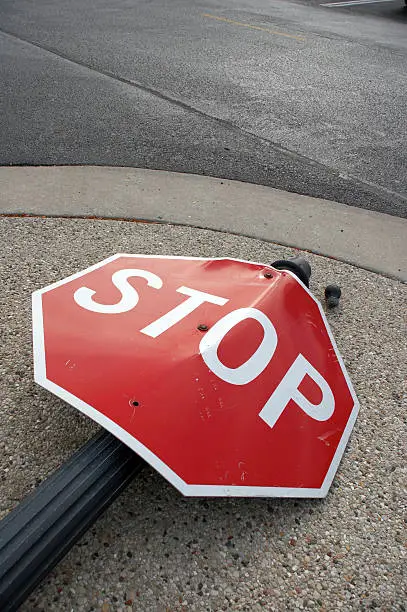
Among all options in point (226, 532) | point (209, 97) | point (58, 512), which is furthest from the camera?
point (209, 97)

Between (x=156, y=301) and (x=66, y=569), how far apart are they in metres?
1.06

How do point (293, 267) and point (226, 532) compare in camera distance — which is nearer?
point (226, 532)

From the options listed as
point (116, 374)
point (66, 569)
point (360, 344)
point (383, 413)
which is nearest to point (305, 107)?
point (360, 344)

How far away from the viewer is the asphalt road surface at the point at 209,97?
16.2 feet

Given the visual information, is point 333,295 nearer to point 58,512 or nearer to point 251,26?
point 58,512

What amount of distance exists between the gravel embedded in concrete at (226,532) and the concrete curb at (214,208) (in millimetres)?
1262

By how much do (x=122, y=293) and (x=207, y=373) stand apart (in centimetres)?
61

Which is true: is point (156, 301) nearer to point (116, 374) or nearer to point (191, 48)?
point (116, 374)

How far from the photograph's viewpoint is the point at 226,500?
214cm

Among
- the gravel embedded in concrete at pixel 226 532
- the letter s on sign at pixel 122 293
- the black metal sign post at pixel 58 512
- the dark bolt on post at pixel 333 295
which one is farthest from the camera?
the dark bolt on post at pixel 333 295

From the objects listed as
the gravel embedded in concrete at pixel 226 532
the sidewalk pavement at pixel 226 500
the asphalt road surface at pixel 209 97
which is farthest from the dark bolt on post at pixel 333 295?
the asphalt road surface at pixel 209 97

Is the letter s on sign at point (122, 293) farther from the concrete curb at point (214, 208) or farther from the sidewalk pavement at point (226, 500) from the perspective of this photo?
the concrete curb at point (214, 208)

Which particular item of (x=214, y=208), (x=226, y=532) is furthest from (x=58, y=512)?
(x=214, y=208)

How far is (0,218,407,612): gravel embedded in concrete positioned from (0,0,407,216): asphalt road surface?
255 centimetres
